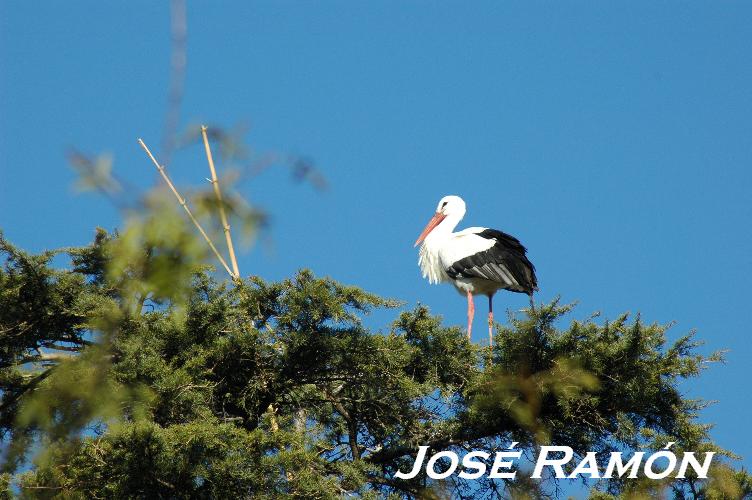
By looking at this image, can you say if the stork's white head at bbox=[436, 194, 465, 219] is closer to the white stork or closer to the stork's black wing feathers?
the white stork

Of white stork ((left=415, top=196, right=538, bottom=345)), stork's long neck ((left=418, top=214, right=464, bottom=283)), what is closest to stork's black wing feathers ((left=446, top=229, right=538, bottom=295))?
white stork ((left=415, top=196, right=538, bottom=345))

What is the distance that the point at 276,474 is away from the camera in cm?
738

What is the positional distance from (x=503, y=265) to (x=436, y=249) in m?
1.44

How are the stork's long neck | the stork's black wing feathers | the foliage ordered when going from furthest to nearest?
the stork's long neck → the stork's black wing feathers → the foliage

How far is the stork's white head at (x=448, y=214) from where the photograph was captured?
14469mm

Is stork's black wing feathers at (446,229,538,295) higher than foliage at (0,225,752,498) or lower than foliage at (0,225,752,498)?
higher

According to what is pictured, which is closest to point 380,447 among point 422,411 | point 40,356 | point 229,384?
point 422,411

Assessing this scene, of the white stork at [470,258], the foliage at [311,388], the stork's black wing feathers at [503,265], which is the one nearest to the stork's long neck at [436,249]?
the white stork at [470,258]

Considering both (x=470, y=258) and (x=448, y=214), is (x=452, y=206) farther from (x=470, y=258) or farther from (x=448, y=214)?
(x=470, y=258)

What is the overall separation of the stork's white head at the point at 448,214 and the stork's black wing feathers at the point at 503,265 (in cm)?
121

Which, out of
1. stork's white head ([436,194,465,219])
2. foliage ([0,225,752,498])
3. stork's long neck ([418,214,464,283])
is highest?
stork's white head ([436,194,465,219])

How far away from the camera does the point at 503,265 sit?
12.7m

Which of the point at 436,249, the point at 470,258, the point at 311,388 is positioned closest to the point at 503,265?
the point at 470,258

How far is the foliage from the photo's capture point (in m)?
7.38
